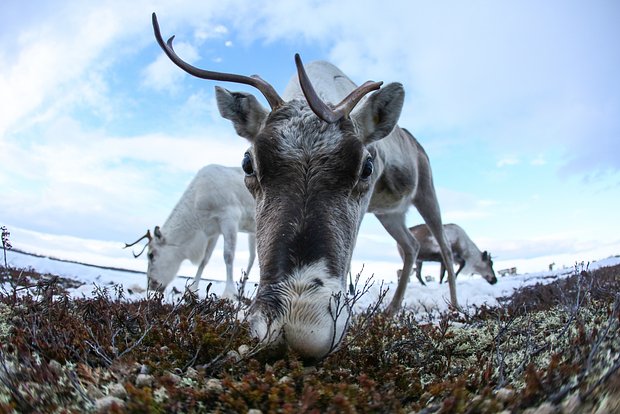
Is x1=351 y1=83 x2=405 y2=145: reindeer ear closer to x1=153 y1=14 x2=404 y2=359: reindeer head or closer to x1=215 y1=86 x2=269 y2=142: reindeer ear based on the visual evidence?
x1=153 y1=14 x2=404 y2=359: reindeer head

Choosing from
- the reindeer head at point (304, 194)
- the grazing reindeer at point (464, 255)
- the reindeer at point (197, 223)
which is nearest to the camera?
the reindeer head at point (304, 194)

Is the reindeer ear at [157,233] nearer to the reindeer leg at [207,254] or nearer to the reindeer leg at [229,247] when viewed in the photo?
the reindeer leg at [207,254]

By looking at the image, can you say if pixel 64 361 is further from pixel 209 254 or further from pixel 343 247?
pixel 209 254

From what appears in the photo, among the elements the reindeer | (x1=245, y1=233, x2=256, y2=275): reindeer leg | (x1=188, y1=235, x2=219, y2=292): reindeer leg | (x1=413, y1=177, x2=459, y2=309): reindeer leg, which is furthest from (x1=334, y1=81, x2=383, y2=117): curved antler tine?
(x1=245, y1=233, x2=256, y2=275): reindeer leg

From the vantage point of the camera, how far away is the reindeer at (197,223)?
43.7 feet

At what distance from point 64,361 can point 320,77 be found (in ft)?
15.6

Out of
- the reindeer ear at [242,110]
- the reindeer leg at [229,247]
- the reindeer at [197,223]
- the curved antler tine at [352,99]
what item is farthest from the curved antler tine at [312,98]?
the reindeer at [197,223]

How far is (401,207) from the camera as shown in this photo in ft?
24.2

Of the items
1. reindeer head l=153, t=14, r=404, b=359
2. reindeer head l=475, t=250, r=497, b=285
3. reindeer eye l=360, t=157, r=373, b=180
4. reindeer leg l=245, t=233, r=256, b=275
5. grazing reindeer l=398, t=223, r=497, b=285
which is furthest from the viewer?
reindeer head l=475, t=250, r=497, b=285

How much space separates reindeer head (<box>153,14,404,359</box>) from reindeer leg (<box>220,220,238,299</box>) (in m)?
8.36

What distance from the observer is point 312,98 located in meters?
3.37

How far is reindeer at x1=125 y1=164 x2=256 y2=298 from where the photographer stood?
1330 cm

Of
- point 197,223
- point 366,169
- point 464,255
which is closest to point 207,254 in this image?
point 197,223

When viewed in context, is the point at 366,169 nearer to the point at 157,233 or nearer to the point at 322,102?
the point at 322,102
